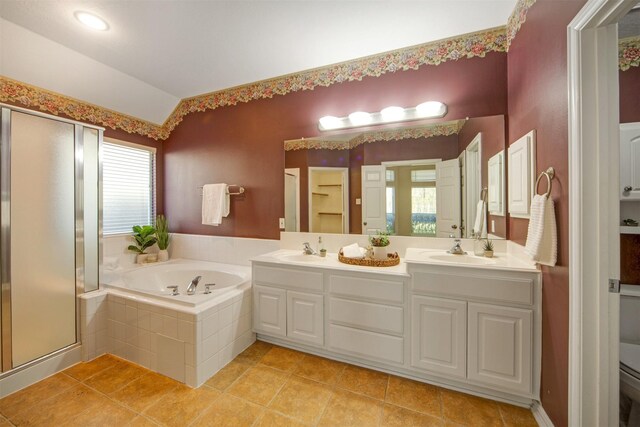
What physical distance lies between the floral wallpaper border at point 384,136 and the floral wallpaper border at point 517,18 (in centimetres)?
61

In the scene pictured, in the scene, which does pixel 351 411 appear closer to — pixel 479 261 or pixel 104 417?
pixel 479 261

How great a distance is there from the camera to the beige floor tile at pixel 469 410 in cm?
139

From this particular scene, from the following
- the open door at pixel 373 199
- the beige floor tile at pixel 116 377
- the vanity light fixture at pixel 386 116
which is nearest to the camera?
the beige floor tile at pixel 116 377

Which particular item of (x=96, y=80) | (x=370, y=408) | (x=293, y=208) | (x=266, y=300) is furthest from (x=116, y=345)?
(x=96, y=80)

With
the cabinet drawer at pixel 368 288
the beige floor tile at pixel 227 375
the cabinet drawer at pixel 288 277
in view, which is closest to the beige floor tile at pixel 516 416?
the cabinet drawer at pixel 368 288

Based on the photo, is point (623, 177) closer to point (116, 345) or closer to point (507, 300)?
point (507, 300)

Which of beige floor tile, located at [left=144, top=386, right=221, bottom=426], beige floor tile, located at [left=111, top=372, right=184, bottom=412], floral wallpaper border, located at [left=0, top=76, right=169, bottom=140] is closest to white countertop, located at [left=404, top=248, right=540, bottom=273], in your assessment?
beige floor tile, located at [left=144, top=386, right=221, bottom=426]

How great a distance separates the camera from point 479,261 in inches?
67.4

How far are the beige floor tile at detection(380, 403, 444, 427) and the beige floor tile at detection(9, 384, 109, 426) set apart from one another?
169cm

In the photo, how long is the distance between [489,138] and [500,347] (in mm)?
1438

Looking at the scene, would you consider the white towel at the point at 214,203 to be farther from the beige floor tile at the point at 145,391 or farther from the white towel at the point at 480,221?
the white towel at the point at 480,221

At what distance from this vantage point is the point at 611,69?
3.26 ft

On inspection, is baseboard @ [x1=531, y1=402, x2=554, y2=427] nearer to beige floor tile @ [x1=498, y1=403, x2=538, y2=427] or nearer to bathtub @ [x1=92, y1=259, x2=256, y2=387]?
beige floor tile @ [x1=498, y1=403, x2=538, y2=427]

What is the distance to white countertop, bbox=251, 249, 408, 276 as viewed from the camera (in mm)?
1737
